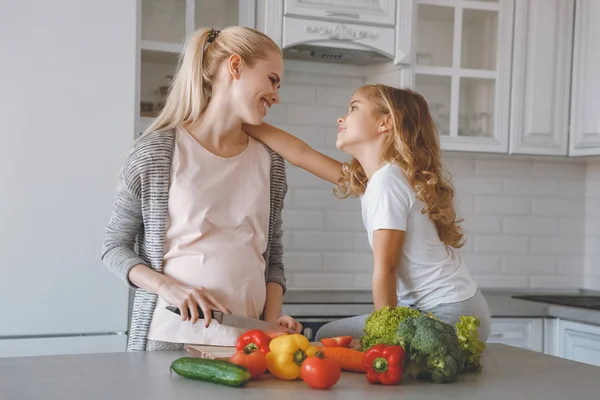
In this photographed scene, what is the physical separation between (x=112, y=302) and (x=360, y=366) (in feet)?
4.17

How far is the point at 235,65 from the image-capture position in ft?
7.73

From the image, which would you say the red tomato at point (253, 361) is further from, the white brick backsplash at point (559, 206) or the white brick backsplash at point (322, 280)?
the white brick backsplash at point (559, 206)

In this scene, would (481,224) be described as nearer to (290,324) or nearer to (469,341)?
(290,324)

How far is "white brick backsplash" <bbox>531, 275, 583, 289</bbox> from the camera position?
173 inches

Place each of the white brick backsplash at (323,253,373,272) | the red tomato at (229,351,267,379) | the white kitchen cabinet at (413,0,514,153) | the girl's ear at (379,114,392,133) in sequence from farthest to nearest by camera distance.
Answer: the white brick backsplash at (323,253,373,272)
the white kitchen cabinet at (413,0,514,153)
the girl's ear at (379,114,392,133)
the red tomato at (229,351,267,379)

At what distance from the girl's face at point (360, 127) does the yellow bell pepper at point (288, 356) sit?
34.9 inches

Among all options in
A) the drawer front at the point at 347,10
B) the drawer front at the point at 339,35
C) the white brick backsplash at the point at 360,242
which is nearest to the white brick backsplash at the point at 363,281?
the white brick backsplash at the point at 360,242

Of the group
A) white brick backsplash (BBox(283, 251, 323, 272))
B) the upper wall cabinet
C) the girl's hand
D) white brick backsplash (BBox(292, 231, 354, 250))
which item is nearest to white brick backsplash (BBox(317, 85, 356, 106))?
the upper wall cabinet

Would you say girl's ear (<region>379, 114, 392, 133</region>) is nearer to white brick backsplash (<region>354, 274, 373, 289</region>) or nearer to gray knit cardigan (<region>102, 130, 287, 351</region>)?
gray knit cardigan (<region>102, 130, 287, 351</region>)

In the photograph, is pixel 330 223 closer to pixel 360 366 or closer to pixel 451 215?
pixel 451 215

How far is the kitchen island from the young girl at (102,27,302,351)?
0.71ft

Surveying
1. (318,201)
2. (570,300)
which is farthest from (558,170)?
(318,201)

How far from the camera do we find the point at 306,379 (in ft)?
5.82

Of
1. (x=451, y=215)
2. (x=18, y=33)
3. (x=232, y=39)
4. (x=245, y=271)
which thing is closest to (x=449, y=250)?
(x=451, y=215)
